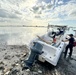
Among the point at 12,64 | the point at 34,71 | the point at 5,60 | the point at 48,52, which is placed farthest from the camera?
the point at 5,60

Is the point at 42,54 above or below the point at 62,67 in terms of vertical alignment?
above

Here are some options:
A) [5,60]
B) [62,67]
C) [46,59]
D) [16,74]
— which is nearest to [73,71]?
[62,67]

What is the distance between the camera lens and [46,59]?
755cm

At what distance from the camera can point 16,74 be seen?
6.82 metres

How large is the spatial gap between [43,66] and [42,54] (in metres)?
0.78

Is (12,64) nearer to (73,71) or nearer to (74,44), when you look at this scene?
(73,71)

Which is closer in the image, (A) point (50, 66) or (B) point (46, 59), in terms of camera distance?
(B) point (46, 59)

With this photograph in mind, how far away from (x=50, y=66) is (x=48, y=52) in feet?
2.73

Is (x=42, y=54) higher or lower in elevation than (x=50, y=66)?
higher

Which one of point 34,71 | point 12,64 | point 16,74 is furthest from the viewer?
point 12,64

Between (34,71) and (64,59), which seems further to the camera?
(64,59)

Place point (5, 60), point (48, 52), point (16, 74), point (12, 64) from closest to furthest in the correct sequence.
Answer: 1. point (16, 74)
2. point (48, 52)
3. point (12, 64)
4. point (5, 60)

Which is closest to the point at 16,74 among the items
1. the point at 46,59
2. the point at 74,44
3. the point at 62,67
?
the point at 46,59

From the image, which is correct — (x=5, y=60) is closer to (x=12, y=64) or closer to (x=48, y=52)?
(x=12, y=64)
